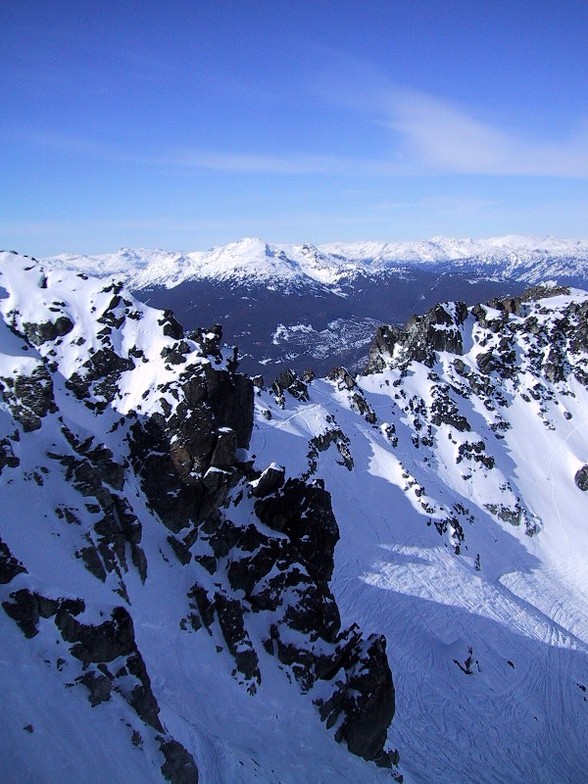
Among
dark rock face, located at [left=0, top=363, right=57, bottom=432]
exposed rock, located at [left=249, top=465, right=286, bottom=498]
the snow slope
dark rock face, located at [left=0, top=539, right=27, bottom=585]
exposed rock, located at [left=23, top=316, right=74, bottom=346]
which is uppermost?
exposed rock, located at [left=23, top=316, right=74, bottom=346]

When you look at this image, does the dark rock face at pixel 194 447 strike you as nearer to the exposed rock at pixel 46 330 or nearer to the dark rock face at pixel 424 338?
the exposed rock at pixel 46 330

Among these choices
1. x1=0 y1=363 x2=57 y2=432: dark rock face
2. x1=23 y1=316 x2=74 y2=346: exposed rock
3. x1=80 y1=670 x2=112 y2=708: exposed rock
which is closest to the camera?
x1=80 y1=670 x2=112 y2=708: exposed rock

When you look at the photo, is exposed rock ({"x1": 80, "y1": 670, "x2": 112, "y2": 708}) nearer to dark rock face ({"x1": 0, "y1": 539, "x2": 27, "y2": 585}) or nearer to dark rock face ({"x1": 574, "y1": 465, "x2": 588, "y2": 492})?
dark rock face ({"x1": 0, "y1": 539, "x2": 27, "y2": 585})

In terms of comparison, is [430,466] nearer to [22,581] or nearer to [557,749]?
[557,749]

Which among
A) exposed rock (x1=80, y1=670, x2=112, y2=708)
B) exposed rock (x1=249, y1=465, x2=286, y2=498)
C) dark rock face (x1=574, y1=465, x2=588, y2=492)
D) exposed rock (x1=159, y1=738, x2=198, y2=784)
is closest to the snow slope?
dark rock face (x1=574, y1=465, x2=588, y2=492)

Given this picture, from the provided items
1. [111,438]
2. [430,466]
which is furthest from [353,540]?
[111,438]

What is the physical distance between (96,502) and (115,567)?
198 inches

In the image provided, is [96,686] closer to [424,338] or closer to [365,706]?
[365,706]

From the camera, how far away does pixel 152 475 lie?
4178cm

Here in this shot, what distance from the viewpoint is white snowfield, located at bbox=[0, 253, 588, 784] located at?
25.9 m

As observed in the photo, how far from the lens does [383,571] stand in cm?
5734

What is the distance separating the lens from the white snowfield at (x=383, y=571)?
25.9 meters

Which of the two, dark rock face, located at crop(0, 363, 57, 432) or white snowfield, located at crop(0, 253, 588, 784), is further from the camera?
dark rock face, located at crop(0, 363, 57, 432)

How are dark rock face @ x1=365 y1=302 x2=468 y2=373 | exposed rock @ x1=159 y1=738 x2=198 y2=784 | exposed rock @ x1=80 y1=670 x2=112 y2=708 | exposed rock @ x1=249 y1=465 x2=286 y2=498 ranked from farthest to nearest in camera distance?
1. dark rock face @ x1=365 y1=302 x2=468 y2=373
2. exposed rock @ x1=249 y1=465 x2=286 y2=498
3. exposed rock @ x1=80 y1=670 x2=112 y2=708
4. exposed rock @ x1=159 y1=738 x2=198 y2=784
